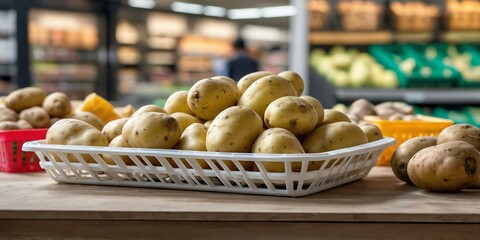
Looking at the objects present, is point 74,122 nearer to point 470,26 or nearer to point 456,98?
point 456,98

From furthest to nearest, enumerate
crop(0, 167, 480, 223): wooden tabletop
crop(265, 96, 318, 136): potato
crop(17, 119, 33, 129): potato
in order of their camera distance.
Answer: crop(17, 119, 33, 129): potato → crop(265, 96, 318, 136): potato → crop(0, 167, 480, 223): wooden tabletop

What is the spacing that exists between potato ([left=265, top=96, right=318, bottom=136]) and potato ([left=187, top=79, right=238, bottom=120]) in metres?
0.15

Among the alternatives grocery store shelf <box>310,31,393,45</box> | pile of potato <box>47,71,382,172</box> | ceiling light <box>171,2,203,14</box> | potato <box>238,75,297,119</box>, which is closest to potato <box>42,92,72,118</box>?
pile of potato <box>47,71,382,172</box>

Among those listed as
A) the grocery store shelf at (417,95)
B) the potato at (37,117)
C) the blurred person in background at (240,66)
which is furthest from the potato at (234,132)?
the blurred person in background at (240,66)

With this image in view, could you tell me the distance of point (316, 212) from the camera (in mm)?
1361

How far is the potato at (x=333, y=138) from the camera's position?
5.32ft

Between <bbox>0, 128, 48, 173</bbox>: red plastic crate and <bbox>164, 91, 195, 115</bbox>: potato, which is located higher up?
<bbox>164, 91, 195, 115</bbox>: potato

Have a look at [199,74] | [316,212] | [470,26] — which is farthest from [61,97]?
[199,74]

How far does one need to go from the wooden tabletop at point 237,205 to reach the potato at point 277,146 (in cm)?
7

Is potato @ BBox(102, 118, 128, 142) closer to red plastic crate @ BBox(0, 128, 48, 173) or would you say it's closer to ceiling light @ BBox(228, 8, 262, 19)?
red plastic crate @ BBox(0, 128, 48, 173)

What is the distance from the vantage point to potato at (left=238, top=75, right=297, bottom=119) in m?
1.73

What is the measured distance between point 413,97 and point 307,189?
151 inches

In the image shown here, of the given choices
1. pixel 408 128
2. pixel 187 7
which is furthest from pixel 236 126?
pixel 187 7

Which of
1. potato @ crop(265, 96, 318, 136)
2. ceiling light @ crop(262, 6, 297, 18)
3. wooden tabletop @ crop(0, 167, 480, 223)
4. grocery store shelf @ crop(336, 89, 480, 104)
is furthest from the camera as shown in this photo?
ceiling light @ crop(262, 6, 297, 18)
